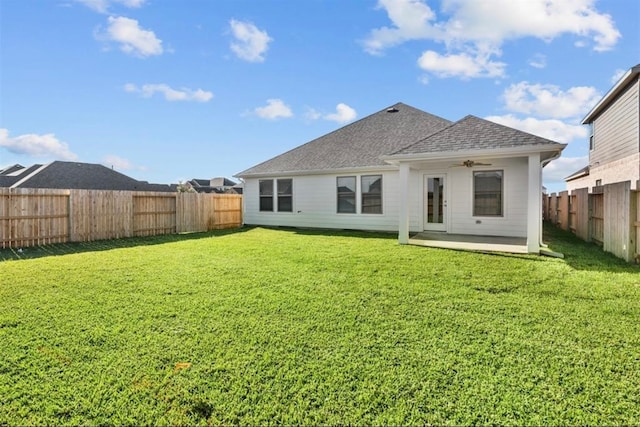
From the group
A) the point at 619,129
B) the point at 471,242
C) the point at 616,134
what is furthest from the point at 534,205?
the point at 616,134

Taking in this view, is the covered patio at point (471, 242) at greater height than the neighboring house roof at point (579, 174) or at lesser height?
lesser

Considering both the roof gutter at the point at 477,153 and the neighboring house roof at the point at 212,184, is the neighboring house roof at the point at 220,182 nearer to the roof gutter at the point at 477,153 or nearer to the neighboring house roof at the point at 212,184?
the neighboring house roof at the point at 212,184

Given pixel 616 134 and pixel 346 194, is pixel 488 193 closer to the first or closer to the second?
pixel 346 194

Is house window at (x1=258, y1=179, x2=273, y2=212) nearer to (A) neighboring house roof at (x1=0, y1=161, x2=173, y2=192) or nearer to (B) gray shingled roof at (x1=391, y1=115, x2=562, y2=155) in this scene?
(B) gray shingled roof at (x1=391, y1=115, x2=562, y2=155)

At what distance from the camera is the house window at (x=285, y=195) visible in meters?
15.0

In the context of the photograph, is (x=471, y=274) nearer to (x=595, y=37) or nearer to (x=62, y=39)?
(x=595, y=37)

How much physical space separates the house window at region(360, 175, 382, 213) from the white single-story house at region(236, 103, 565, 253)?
0.13ft

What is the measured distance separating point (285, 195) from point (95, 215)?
286 inches

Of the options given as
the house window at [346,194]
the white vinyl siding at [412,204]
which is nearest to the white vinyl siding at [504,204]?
the white vinyl siding at [412,204]

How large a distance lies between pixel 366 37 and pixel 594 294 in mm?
11120

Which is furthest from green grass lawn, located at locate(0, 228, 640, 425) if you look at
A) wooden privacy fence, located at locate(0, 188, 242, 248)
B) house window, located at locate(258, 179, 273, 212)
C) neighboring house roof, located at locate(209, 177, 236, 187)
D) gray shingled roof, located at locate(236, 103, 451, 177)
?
neighboring house roof, located at locate(209, 177, 236, 187)

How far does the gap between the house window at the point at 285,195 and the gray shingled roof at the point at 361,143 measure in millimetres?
595

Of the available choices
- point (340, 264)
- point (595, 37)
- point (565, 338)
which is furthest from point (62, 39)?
point (595, 37)

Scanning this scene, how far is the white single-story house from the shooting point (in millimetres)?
8719
